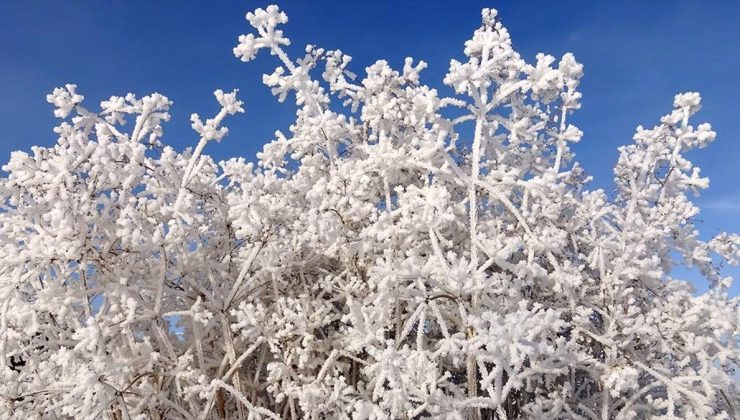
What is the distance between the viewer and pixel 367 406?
6.77 m

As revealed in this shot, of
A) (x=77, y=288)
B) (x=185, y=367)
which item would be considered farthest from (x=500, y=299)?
(x=77, y=288)

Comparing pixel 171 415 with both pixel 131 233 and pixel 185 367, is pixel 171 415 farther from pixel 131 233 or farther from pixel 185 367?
pixel 131 233

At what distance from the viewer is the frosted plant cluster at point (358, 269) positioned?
7.03 meters

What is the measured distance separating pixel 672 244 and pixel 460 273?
16.1 feet

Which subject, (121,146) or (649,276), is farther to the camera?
(649,276)

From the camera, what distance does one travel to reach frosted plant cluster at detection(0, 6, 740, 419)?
7.03m

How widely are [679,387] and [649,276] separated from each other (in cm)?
186

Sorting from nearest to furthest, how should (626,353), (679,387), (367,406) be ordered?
(367,406)
(679,387)
(626,353)

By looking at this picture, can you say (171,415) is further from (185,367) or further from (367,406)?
(367,406)

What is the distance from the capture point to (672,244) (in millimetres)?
10406

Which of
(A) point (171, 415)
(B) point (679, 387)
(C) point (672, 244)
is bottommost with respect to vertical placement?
(A) point (171, 415)

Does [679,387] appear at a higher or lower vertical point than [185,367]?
higher

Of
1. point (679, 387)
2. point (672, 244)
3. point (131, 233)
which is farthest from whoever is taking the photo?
point (672, 244)

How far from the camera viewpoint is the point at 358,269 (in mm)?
8781
